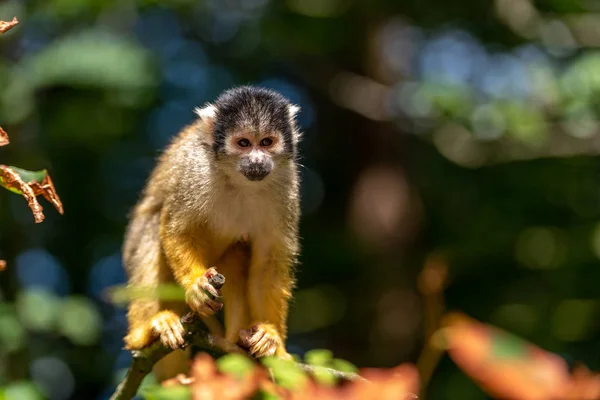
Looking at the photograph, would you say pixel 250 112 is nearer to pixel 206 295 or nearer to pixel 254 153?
pixel 254 153

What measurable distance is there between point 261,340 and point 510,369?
2087mm

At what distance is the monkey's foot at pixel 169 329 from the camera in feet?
10.9

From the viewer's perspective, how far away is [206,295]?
2994 mm

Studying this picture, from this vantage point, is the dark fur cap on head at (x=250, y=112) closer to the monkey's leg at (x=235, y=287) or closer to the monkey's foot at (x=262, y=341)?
the monkey's leg at (x=235, y=287)

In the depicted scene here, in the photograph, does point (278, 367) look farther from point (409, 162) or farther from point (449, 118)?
point (409, 162)

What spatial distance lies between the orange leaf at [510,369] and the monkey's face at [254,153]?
170 centimetres

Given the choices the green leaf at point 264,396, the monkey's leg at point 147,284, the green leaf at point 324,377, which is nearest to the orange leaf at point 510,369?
the green leaf at point 324,377

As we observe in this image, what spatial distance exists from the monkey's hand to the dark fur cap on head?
2.71ft

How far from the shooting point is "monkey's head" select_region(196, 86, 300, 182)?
3.67 m

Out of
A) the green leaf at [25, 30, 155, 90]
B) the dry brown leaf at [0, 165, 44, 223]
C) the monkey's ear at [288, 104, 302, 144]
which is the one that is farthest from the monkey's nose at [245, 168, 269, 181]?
the green leaf at [25, 30, 155, 90]

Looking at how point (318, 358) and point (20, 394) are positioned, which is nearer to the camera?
point (318, 358)

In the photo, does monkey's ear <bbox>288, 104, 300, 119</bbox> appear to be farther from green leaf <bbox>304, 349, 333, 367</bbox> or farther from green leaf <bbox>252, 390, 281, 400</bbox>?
green leaf <bbox>252, 390, 281, 400</bbox>

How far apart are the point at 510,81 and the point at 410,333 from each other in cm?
265

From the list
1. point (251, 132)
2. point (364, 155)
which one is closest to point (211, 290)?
point (251, 132)
